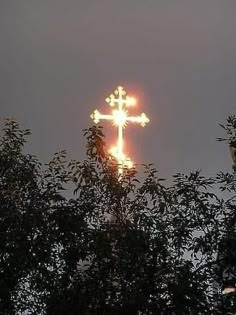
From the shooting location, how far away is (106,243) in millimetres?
6523

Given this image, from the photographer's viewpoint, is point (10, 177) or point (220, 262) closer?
point (220, 262)

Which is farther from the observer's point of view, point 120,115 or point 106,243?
point 120,115

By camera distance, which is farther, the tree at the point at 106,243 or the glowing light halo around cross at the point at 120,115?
the glowing light halo around cross at the point at 120,115

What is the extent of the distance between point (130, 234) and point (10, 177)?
163 centimetres

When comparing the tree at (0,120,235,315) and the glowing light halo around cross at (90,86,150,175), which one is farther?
the glowing light halo around cross at (90,86,150,175)

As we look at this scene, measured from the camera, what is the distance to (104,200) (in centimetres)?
700

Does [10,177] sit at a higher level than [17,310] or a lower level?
higher

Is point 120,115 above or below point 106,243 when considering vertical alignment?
above

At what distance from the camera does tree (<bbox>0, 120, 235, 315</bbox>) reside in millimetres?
6293

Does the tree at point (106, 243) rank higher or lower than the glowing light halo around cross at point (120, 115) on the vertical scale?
lower

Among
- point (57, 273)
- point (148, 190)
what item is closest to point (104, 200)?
point (148, 190)

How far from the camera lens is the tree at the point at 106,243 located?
629 centimetres

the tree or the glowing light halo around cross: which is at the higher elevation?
the glowing light halo around cross

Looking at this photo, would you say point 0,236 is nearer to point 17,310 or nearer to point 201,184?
point 17,310
